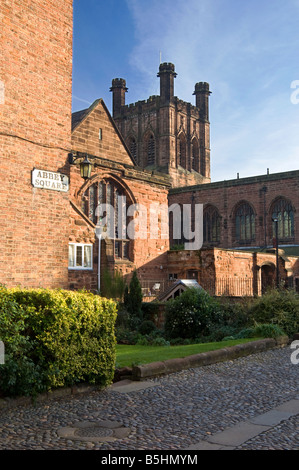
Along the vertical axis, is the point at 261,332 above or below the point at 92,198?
below

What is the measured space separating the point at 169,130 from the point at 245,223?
19.6 metres

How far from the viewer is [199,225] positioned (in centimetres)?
4138

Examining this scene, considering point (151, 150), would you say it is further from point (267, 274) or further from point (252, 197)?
point (267, 274)

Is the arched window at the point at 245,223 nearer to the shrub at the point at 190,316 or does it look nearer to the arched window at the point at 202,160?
the arched window at the point at 202,160

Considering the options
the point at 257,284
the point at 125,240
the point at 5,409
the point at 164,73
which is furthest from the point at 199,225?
the point at 5,409

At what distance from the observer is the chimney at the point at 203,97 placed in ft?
198

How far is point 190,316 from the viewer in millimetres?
14148

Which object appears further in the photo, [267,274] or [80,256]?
[267,274]

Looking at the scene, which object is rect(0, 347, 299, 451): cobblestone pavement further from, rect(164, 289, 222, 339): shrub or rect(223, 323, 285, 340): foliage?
rect(164, 289, 222, 339): shrub

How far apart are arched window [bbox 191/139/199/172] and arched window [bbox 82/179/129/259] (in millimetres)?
34590

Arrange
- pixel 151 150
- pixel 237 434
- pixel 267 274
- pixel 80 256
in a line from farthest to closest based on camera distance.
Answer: pixel 151 150 < pixel 267 274 < pixel 80 256 < pixel 237 434

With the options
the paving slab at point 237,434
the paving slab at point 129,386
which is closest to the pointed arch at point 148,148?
the paving slab at point 129,386

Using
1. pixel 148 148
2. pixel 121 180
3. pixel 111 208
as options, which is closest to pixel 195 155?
pixel 148 148
